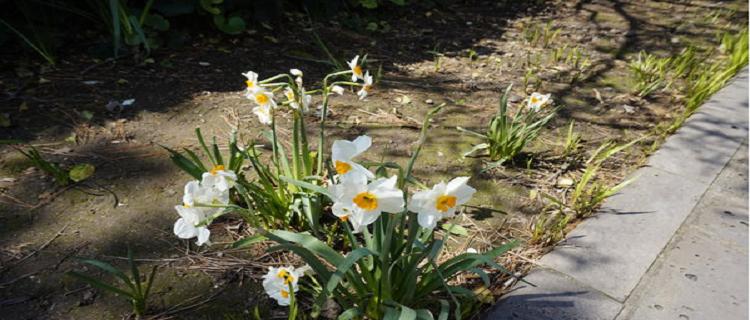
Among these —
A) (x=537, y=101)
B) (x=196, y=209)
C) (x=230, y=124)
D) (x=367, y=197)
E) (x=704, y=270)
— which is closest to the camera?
(x=367, y=197)

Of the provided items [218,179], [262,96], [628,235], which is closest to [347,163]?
[218,179]

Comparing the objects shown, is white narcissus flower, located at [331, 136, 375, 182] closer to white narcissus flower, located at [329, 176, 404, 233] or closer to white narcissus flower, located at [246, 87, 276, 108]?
white narcissus flower, located at [329, 176, 404, 233]

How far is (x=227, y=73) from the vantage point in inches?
118

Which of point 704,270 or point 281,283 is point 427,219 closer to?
point 281,283

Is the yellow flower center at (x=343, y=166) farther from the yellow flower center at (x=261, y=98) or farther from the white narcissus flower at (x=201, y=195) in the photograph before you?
the yellow flower center at (x=261, y=98)

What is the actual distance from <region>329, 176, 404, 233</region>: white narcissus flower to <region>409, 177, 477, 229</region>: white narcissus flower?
1.7 inches

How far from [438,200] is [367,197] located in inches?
6.2

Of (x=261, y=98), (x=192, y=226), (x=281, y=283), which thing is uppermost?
(x=261, y=98)

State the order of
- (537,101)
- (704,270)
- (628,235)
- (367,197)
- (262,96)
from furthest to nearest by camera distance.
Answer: (537,101) < (628,235) < (704,270) < (262,96) < (367,197)

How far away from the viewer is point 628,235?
6.28 ft

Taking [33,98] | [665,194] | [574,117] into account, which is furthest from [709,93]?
[33,98]

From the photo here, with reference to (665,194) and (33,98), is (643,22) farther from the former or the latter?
(33,98)

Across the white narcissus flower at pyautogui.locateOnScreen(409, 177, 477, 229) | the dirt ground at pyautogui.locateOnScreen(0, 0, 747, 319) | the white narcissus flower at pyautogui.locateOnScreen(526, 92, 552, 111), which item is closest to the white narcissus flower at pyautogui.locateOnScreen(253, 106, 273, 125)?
the dirt ground at pyautogui.locateOnScreen(0, 0, 747, 319)

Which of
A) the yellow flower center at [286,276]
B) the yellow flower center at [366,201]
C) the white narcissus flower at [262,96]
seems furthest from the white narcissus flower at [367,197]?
the white narcissus flower at [262,96]
